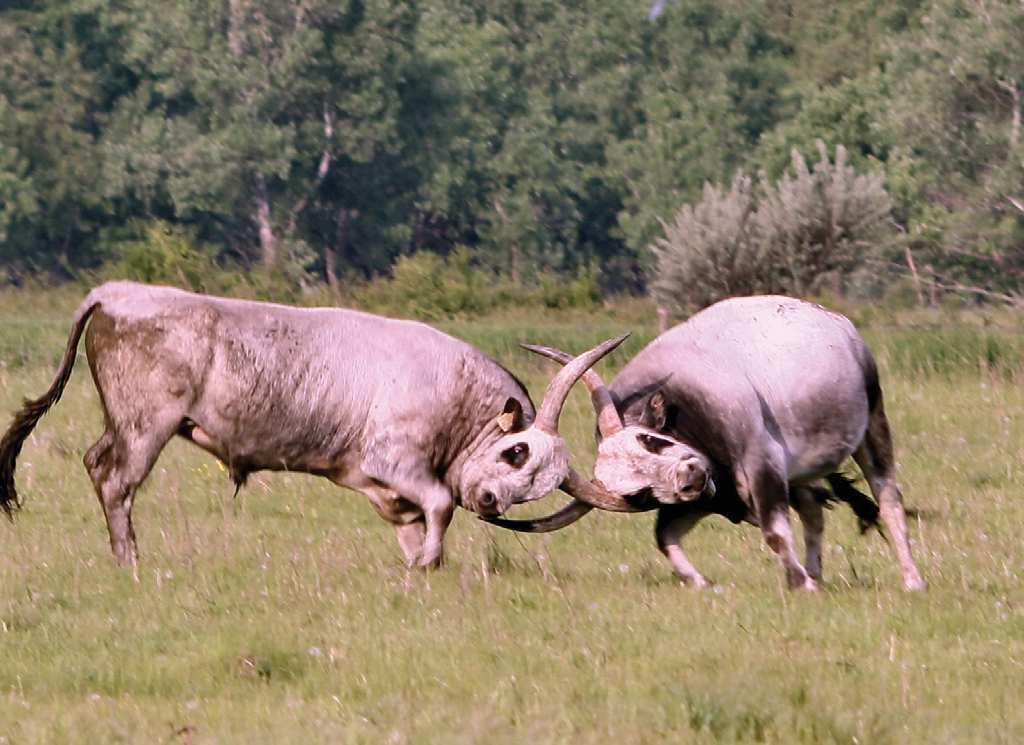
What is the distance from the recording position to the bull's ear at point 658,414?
10.2 metres

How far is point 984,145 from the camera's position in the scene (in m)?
49.8

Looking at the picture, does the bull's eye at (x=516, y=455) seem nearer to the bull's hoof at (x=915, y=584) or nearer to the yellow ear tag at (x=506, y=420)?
the yellow ear tag at (x=506, y=420)

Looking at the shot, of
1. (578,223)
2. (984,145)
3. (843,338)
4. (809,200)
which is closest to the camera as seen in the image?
(843,338)

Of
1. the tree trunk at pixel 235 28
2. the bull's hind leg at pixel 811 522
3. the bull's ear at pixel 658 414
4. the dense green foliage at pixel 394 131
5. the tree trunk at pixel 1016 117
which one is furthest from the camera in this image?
the tree trunk at pixel 235 28

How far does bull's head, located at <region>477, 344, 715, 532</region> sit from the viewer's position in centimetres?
993

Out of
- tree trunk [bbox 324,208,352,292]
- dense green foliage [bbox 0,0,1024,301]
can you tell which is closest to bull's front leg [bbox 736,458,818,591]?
dense green foliage [bbox 0,0,1024,301]

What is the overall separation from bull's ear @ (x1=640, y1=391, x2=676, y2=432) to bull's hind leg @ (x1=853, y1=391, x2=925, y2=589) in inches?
56.5

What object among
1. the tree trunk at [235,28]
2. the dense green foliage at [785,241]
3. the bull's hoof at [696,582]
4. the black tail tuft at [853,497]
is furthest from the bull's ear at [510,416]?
the tree trunk at [235,28]

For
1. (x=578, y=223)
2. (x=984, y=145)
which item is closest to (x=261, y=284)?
(x=984, y=145)

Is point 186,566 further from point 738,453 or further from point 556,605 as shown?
point 738,453

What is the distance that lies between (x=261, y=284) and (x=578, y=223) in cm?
4051

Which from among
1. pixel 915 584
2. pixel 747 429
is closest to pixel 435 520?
pixel 747 429

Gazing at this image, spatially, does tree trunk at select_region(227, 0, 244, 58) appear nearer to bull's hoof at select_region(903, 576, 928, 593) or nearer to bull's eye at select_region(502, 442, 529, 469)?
bull's eye at select_region(502, 442, 529, 469)

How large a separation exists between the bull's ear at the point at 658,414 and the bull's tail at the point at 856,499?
153 cm
